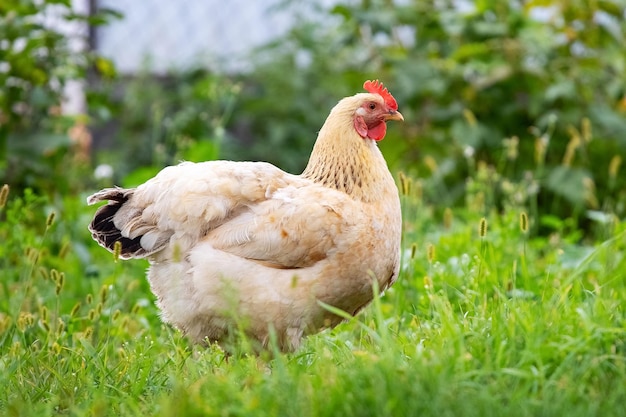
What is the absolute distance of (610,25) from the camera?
21.2ft

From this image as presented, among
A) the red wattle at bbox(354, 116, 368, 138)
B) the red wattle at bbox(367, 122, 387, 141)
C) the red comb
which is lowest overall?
the red wattle at bbox(367, 122, 387, 141)

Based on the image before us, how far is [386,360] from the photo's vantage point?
7.67ft

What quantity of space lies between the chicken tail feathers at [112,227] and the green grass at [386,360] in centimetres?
21

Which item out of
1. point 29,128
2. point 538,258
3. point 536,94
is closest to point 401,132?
point 536,94

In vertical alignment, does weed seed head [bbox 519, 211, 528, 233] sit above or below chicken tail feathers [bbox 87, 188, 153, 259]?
above

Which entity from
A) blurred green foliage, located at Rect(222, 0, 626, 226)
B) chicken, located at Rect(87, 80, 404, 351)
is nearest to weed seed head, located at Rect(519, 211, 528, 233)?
chicken, located at Rect(87, 80, 404, 351)

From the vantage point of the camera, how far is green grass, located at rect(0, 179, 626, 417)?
224 cm

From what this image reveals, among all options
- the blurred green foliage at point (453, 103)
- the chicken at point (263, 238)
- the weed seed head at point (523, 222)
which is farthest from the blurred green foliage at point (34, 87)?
the weed seed head at point (523, 222)

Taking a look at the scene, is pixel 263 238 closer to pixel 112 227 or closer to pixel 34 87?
pixel 112 227

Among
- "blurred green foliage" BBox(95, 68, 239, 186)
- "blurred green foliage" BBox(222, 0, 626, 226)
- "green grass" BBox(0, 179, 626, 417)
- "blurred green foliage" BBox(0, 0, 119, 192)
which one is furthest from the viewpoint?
"blurred green foliage" BBox(95, 68, 239, 186)

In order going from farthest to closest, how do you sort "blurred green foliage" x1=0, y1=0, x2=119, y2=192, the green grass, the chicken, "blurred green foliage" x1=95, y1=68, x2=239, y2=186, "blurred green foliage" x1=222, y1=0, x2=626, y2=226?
1. "blurred green foliage" x1=95, y1=68, x2=239, y2=186
2. "blurred green foliage" x1=222, y1=0, x2=626, y2=226
3. "blurred green foliage" x1=0, y1=0, x2=119, y2=192
4. the chicken
5. the green grass

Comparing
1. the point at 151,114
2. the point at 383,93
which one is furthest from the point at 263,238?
the point at 151,114

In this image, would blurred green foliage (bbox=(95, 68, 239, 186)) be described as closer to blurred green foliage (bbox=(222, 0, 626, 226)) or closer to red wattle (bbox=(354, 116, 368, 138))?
blurred green foliage (bbox=(222, 0, 626, 226))

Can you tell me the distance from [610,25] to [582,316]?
4.34 meters
